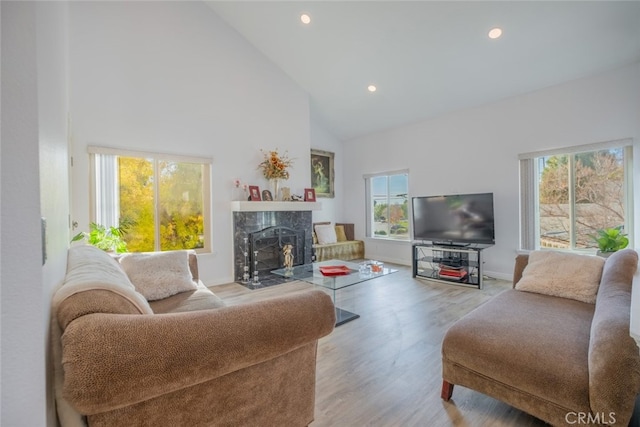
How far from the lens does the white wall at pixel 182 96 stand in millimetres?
3504

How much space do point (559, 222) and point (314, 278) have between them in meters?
3.70

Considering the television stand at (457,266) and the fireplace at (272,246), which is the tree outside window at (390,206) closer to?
the television stand at (457,266)

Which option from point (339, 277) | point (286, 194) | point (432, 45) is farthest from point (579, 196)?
point (286, 194)

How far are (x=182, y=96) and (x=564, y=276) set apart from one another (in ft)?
16.0

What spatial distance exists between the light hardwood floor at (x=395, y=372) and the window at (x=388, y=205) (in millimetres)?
2503

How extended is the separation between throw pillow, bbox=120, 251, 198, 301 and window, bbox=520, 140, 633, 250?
468 centimetres

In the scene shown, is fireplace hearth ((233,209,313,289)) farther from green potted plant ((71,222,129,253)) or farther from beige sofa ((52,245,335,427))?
beige sofa ((52,245,335,427))

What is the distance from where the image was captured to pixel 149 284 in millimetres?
2336

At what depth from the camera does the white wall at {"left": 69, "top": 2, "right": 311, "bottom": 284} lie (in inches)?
138

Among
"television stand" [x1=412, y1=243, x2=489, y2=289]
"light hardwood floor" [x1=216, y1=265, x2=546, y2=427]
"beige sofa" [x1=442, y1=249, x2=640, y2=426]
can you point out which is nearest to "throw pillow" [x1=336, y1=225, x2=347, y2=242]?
"television stand" [x1=412, y1=243, x2=489, y2=289]

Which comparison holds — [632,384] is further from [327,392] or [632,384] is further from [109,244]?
[109,244]

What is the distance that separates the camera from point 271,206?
4785mm

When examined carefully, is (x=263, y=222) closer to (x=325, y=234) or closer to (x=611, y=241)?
(x=325, y=234)

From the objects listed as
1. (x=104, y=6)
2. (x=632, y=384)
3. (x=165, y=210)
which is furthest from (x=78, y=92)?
(x=632, y=384)
